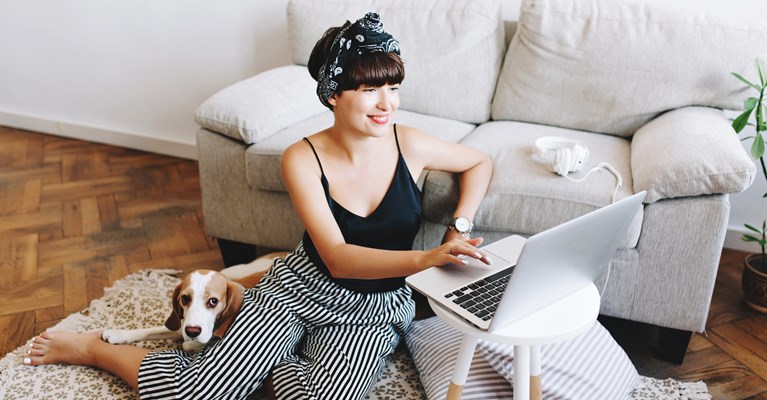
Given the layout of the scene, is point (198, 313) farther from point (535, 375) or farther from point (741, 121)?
point (741, 121)

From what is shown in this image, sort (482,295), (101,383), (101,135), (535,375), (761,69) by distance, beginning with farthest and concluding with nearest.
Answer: (101,135) < (761,69) < (101,383) < (535,375) < (482,295)

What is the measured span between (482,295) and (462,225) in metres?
0.38

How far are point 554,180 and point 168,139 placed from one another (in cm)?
203

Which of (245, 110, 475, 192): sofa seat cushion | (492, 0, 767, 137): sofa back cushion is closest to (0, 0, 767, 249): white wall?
(245, 110, 475, 192): sofa seat cushion

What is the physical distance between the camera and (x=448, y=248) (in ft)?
3.93

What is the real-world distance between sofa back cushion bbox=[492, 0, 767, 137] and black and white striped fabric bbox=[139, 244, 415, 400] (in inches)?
32.8

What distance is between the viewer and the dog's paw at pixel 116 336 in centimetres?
171

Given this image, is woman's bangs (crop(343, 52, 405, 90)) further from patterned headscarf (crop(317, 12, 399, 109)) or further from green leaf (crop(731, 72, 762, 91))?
green leaf (crop(731, 72, 762, 91))

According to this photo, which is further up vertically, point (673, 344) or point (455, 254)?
point (455, 254)

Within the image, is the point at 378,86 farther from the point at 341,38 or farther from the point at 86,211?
the point at 86,211

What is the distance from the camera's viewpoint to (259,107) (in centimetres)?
196

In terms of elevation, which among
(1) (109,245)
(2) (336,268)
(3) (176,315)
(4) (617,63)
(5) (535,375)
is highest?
(4) (617,63)

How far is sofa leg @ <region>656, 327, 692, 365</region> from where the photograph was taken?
1703 millimetres

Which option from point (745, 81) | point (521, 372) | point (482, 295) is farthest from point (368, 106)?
point (745, 81)
